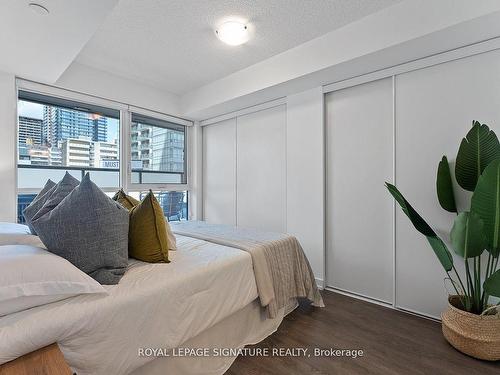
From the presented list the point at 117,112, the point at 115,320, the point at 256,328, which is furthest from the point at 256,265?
the point at 117,112

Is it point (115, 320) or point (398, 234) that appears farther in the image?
point (398, 234)

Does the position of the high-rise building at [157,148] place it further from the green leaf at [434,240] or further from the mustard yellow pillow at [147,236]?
the green leaf at [434,240]

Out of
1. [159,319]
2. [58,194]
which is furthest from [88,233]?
[159,319]

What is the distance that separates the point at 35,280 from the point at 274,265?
1494 mm

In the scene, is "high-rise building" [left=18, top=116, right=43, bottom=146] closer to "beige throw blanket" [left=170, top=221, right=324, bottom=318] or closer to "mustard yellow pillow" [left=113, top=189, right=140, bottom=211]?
"mustard yellow pillow" [left=113, top=189, right=140, bottom=211]

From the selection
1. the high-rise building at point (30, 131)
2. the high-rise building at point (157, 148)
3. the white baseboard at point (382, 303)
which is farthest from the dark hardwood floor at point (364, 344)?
the high-rise building at point (30, 131)

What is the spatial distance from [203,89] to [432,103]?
2.75 meters

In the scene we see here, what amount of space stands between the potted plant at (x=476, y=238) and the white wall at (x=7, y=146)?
353 cm

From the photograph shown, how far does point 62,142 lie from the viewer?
299 centimetres

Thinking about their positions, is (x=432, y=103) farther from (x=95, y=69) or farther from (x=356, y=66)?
(x=95, y=69)

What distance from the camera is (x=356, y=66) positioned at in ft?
7.86

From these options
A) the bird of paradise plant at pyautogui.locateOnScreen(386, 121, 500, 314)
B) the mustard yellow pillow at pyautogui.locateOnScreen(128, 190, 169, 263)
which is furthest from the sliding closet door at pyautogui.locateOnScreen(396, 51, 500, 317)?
the mustard yellow pillow at pyautogui.locateOnScreen(128, 190, 169, 263)

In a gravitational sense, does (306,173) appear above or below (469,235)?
above

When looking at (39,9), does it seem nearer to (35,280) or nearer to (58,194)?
(58,194)
